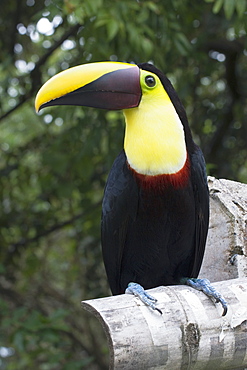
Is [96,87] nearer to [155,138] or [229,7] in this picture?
[155,138]

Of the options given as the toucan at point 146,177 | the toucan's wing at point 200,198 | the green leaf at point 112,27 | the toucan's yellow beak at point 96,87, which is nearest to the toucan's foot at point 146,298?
the toucan at point 146,177

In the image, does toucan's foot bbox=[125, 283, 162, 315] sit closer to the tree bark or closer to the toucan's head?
the tree bark

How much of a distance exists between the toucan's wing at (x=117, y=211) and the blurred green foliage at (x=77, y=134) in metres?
0.91

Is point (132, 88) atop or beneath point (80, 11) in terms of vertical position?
beneath

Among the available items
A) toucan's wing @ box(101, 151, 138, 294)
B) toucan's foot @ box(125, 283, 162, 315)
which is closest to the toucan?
toucan's wing @ box(101, 151, 138, 294)

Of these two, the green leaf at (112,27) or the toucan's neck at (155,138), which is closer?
the toucan's neck at (155,138)

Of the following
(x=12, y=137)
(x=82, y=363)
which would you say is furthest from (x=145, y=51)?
(x=12, y=137)

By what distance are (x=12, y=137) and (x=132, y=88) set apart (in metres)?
3.92

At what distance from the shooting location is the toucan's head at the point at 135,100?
2.23 m

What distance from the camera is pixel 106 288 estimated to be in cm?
524

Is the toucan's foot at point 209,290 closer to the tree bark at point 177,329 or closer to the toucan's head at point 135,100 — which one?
the tree bark at point 177,329

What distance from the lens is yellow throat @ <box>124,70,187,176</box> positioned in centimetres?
221

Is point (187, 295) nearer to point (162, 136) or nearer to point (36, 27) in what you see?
point (162, 136)

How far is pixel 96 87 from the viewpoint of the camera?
7.53ft
